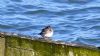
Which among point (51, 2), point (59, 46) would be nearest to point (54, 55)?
point (59, 46)

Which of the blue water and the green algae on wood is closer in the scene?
the green algae on wood

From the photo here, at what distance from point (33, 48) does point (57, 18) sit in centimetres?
1744

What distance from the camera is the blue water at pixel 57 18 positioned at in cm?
1981

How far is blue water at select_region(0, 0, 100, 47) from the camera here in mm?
19812

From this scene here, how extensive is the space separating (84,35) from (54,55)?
40.3 feet

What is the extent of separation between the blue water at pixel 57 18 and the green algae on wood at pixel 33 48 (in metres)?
9.91

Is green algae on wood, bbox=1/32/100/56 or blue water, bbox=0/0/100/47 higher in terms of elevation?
green algae on wood, bbox=1/32/100/56

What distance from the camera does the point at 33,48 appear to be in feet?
24.5

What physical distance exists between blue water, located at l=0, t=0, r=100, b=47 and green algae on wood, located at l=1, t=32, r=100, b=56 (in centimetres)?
991

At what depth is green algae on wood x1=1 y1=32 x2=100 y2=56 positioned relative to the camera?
7.43 metres

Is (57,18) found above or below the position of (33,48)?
below

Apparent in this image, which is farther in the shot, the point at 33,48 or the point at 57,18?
the point at 57,18

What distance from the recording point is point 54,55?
24.7ft

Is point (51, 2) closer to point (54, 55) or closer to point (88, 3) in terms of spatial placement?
point (88, 3)
